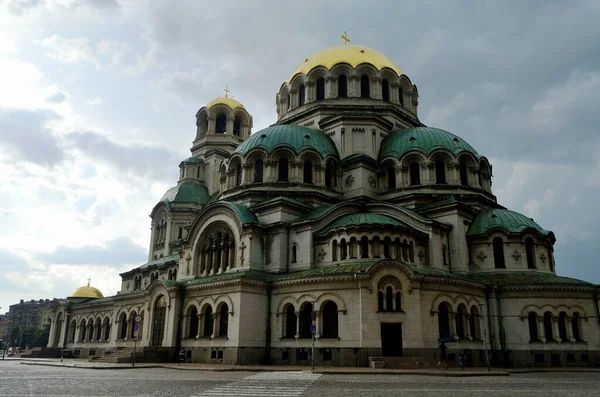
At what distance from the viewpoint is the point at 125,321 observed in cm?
4597

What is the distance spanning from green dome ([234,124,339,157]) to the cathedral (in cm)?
15

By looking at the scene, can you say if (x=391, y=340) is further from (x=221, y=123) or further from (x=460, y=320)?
(x=221, y=123)

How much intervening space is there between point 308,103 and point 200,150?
18158mm

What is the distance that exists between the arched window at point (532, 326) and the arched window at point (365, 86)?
2340 centimetres

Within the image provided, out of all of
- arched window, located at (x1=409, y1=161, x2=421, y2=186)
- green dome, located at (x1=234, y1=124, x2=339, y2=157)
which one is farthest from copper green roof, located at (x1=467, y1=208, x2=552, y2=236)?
green dome, located at (x1=234, y1=124, x2=339, y2=157)

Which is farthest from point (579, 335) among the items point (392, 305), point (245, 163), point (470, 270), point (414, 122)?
point (245, 163)

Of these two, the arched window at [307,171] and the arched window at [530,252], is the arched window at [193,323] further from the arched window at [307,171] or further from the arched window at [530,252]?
the arched window at [530,252]

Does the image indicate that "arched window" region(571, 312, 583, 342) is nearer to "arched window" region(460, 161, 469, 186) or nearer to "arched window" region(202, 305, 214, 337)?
"arched window" region(460, 161, 469, 186)

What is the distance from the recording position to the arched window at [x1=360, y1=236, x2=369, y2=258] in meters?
33.3

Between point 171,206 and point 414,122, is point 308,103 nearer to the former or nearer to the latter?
point 414,122

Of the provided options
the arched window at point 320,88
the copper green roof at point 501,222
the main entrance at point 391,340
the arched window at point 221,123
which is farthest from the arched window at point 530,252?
the arched window at point 221,123

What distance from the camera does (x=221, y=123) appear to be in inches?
2415

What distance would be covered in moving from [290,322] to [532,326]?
16.5m

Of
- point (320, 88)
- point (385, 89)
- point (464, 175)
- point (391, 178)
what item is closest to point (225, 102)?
point (320, 88)
